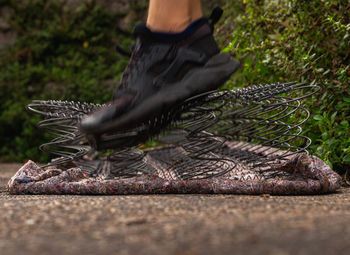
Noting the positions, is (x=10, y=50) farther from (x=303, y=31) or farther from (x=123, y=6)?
(x=303, y=31)

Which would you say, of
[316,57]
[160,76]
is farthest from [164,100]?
[316,57]

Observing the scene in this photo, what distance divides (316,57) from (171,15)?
34.9 inches

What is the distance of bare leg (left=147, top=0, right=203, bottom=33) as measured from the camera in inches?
45.1

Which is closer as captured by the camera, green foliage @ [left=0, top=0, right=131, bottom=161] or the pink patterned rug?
the pink patterned rug

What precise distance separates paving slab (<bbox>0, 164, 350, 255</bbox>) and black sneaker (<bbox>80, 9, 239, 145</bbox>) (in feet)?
0.86

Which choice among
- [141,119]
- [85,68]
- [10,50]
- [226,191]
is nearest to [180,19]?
[141,119]

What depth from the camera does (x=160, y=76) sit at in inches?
42.6

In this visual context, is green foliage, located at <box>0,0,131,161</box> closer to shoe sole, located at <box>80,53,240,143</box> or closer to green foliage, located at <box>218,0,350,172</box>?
green foliage, located at <box>218,0,350,172</box>

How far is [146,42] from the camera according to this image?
114 centimetres

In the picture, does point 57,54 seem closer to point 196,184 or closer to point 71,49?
point 71,49

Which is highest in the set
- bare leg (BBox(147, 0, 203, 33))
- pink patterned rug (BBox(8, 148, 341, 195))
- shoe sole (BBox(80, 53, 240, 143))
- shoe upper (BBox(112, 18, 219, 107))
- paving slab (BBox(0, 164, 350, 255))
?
bare leg (BBox(147, 0, 203, 33))

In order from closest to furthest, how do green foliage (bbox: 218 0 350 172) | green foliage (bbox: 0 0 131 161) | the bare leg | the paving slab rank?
the paving slab → the bare leg → green foliage (bbox: 218 0 350 172) → green foliage (bbox: 0 0 131 161)

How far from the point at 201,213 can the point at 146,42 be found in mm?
621

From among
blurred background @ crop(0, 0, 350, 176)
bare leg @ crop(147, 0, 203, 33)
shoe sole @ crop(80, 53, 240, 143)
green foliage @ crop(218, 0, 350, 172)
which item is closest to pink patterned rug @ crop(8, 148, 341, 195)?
shoe sole @ crop(80, 53, 240, 143)
